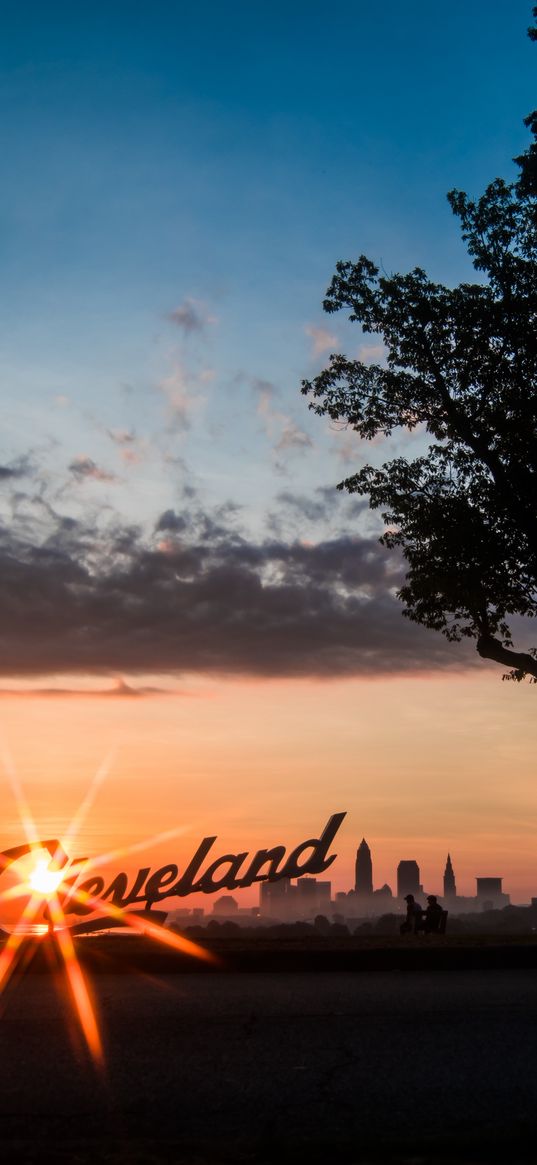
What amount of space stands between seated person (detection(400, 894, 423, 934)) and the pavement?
18.3 m

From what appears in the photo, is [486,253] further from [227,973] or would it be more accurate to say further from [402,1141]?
[402,1141]

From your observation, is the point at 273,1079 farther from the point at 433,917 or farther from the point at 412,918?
the point at 412,918

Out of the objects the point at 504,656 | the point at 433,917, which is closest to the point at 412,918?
the point at 433,917

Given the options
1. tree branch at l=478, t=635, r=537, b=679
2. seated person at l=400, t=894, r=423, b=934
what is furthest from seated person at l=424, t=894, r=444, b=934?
tree branch at l=478, t=635, r=537, b=679

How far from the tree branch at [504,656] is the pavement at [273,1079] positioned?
14.6 metres

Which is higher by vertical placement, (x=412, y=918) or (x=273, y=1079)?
(x=412, y=918)

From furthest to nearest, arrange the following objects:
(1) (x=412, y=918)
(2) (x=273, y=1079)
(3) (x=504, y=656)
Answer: (1) (x=412, y=918) < (3) (x=504, y=656) < (2) (x=273, y=1079)

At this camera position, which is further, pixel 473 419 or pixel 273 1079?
pixel 473 419

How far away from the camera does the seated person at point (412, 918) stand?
3002cm

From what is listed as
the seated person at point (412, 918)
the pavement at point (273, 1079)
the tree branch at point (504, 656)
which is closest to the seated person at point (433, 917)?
the seated person at point (412, 918)

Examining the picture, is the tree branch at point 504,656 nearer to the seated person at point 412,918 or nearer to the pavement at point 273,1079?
the seated person at point 412,918

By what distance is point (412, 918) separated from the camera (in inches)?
1227

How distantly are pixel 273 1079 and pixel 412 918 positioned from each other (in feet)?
81.2

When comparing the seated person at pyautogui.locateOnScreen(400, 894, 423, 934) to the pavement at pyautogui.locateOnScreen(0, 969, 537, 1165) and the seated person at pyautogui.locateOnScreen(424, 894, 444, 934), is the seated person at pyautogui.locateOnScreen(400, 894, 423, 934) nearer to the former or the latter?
the seated person at pyautogui.locateOnScreen(424, 894, 444, 934)
